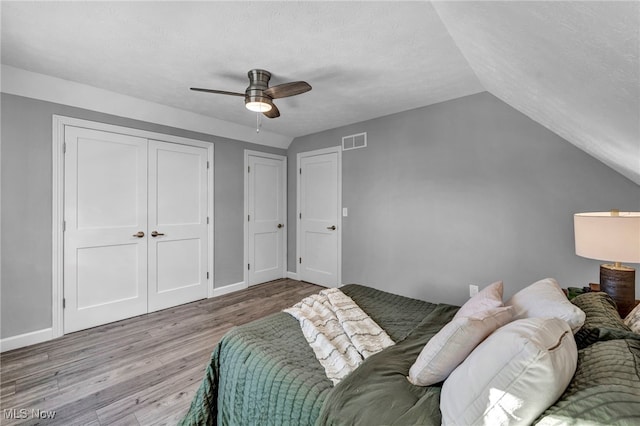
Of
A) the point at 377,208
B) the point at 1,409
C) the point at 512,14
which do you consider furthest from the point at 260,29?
the point at 1,409

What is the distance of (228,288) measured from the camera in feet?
13.0

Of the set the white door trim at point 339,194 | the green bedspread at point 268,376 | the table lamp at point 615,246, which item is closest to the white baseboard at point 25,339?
the green bedspread at point 268,376

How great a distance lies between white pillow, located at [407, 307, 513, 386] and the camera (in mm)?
1003

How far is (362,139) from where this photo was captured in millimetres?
3752

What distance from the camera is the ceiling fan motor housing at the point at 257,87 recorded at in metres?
2.26

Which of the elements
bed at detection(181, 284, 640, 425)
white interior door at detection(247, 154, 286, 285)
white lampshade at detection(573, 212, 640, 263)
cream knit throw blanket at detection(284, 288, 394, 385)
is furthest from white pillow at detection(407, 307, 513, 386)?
white interior door at detection(247, 154, 286, 285)

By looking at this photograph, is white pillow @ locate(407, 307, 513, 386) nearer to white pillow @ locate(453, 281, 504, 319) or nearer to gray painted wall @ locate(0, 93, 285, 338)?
white pillow @ locate(453, 281, 504, 319)

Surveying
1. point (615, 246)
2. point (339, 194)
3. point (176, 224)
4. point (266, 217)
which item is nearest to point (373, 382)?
point (615, 246)

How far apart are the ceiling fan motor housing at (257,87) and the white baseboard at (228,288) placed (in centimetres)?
267

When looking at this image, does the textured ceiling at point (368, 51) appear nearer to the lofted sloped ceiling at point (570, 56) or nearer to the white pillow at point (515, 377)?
the lofted sloped ceiling at point (570, 56)

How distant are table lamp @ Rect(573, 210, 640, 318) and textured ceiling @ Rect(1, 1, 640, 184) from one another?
15.1 inches

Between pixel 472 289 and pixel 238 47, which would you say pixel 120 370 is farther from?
pixel 472 289

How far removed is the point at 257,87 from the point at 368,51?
94cm

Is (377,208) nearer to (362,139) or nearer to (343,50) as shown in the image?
(362,139)
